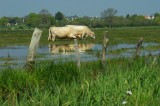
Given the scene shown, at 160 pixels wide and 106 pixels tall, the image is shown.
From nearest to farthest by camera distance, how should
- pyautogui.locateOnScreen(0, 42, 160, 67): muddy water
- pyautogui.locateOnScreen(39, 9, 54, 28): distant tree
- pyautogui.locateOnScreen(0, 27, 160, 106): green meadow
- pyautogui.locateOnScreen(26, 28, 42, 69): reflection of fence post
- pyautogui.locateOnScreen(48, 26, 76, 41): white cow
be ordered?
1. pyautogui.locateOnScreen(0, 27, 160, 106): green meadow
2. pyautogui.locateOnScreen(26, 28, 42, 69): reflection of fence post
3. pyautogui.locateOnScreen(0, 42, 160, 67): muddy water
4. pyautogui.locateOnScreen(48, 26, 76, 41): white cow
5. pyautogui.locateOnScreen(39, 9, 54, 28): distant tree

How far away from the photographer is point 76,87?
29.0ft

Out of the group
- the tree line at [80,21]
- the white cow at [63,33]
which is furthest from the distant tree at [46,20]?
the white cow at [63,33]

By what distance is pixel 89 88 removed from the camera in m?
8.79

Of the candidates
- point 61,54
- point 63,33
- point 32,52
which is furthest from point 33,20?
point 32,52

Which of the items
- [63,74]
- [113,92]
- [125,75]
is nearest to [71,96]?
[113,92]

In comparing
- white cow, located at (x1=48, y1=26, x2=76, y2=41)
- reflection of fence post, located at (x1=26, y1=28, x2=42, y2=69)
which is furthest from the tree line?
reflection of fence post, located at (x1=26, y1=28, x2=42, y2=69)

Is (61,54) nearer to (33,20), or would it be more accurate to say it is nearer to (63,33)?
(63,33)

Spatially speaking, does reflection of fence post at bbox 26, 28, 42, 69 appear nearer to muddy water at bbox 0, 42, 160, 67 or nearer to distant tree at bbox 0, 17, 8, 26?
muddy water at bbox 0, 42, 160, 67

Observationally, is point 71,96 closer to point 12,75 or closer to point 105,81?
point 105,81

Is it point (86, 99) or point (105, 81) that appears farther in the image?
point (105, 81)

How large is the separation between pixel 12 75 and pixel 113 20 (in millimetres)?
120284

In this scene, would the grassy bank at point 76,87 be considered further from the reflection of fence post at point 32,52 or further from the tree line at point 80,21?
the tree line at point 80,21

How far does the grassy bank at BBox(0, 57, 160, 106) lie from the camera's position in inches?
317

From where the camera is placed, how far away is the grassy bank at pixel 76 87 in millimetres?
8062
